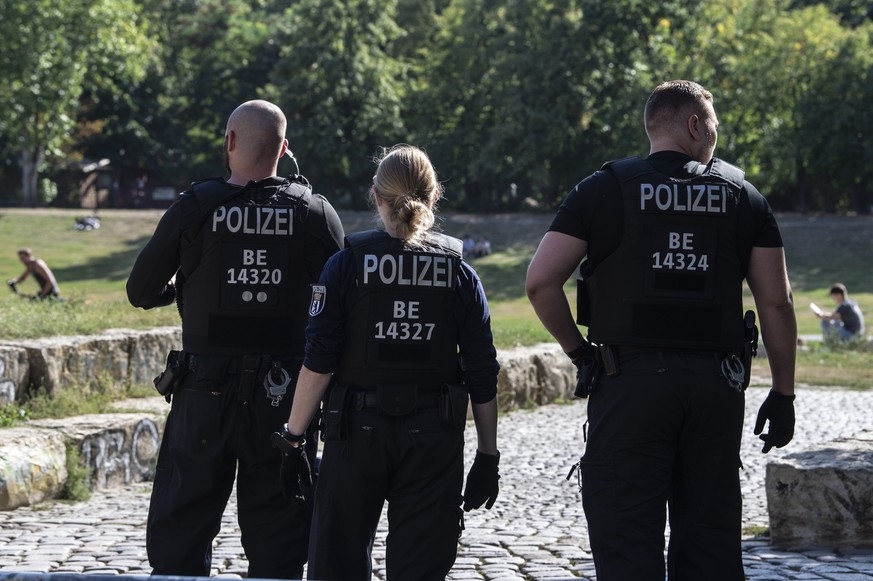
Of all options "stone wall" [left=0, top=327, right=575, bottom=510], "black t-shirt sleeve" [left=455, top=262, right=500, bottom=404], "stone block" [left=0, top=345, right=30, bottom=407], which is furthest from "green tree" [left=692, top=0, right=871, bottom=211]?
"black t-shirt sleeve" [left=455, top=262, right=500, bottom=404]

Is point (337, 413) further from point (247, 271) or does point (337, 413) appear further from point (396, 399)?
point (247, 271)

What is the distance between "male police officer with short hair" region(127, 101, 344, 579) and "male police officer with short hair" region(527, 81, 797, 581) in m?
1.03

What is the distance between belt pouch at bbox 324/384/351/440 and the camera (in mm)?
4473

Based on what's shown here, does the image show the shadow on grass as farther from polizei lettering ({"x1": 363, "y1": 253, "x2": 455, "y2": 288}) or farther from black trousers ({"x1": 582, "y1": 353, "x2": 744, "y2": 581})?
black trousers ({"x1": 582, "y1": 353, "x2": 744, "y2": 581})

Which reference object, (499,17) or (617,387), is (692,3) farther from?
(617,387)

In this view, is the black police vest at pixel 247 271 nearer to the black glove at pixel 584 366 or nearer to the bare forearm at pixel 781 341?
the black glove at pixel 584 366

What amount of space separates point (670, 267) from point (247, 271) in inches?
64.2

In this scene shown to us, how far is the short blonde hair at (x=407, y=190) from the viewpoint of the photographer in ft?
14.8

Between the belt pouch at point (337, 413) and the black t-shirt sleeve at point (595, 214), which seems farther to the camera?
the black t-shirt sleeve at point (595, 214)

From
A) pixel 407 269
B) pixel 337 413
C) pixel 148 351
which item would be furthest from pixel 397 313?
pixel 148 351

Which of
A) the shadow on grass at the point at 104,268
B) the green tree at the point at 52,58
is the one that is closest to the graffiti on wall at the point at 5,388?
the shadow on grass at the point at 104,268

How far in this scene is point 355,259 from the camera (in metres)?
4.57

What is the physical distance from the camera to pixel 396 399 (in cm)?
447

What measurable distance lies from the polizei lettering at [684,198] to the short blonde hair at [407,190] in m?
0.75
